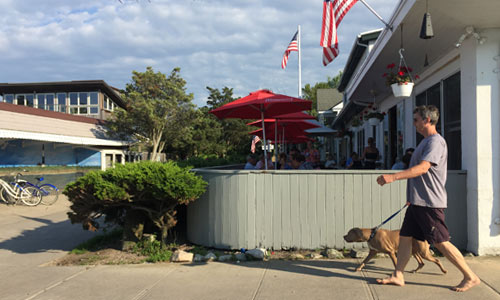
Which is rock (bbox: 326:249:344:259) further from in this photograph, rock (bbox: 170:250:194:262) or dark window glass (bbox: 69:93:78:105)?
dark window glass (bbox: 69:93:78:105)

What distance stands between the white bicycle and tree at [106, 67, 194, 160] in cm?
1395

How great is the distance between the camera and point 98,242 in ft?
24.3

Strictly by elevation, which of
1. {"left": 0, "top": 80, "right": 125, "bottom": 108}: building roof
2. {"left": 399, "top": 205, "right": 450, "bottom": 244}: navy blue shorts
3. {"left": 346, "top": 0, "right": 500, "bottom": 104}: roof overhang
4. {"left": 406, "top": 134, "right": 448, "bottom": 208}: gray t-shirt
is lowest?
{"left": 399, "top": 205, "right": 450, "bottom": 244}: navy blue shorts

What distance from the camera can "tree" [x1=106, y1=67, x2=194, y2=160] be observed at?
27562 millimetres

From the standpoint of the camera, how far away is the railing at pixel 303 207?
5.96 metres

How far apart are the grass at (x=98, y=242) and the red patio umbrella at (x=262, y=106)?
3092mm

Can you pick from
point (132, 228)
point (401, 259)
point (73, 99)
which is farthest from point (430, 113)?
point (73, 99)

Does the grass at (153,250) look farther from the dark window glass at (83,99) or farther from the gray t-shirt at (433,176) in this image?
the dark window glass at (83,99)

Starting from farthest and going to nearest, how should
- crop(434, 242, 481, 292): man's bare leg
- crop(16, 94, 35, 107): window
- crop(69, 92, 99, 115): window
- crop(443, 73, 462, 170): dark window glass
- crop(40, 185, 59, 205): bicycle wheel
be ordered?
crop(16, 94, 35, 107): window < crop(69, 92, 99, 115): window < crop(40, 185, 59, 205): bicycle wheel < crop(443, 73, 462, 170): dark window glass < crop(434, 242, 481, 292): man's bare leg

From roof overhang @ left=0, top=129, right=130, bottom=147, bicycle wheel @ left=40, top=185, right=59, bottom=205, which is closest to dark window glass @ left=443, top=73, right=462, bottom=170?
bicycle wheel @ left=40, top=185, right=59, bottom=205

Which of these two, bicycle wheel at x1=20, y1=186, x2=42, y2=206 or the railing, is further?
bicycle wheel at x1=20, y1=186, x2=42, y2=206

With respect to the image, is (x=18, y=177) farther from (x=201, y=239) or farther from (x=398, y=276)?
(x=398, y=276)

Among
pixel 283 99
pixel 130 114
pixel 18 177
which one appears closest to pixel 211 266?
pixel 283 99

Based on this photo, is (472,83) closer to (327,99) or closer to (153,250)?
(153,250)
